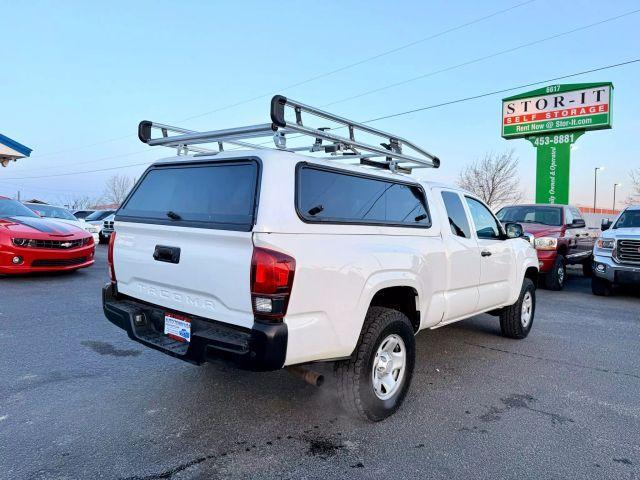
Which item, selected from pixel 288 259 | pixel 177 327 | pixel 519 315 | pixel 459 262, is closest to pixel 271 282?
pixel 288 259

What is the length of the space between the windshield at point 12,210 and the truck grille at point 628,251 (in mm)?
11549

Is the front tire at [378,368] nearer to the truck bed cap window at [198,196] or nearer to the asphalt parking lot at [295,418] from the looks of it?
the asphalt parking lot at [295,418]

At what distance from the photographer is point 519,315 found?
569cm

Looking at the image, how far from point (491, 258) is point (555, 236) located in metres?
6.03

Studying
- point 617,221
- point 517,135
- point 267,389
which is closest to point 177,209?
point 267,389

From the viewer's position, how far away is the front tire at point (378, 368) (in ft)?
10.5

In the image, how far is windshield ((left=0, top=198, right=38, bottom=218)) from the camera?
898 centimetres

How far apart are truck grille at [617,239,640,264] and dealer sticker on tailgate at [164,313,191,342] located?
8713 millimetres

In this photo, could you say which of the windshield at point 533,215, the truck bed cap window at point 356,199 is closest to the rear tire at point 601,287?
the windshield at point 533,215

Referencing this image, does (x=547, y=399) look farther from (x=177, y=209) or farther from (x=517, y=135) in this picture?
(x=517, y=135)

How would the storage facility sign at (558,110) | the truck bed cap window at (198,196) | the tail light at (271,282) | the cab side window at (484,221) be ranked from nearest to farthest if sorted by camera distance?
1. the tail light at (271,282)
2. the truck bed cap window at (198,196)
3. the cab side window at (484,221)
4. the storage facility sign at (558,110)

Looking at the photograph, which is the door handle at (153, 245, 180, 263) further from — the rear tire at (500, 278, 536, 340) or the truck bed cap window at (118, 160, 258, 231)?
the rear tire at (500, 278, 536, 340)

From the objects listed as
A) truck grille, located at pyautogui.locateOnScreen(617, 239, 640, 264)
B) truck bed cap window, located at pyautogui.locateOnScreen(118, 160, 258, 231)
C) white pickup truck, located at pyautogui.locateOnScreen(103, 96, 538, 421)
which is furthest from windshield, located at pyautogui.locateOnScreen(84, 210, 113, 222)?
truck grille, located at pyautogui.locateOnScreen(617, 239, 640, 264)

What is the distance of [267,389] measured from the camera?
3900mm
